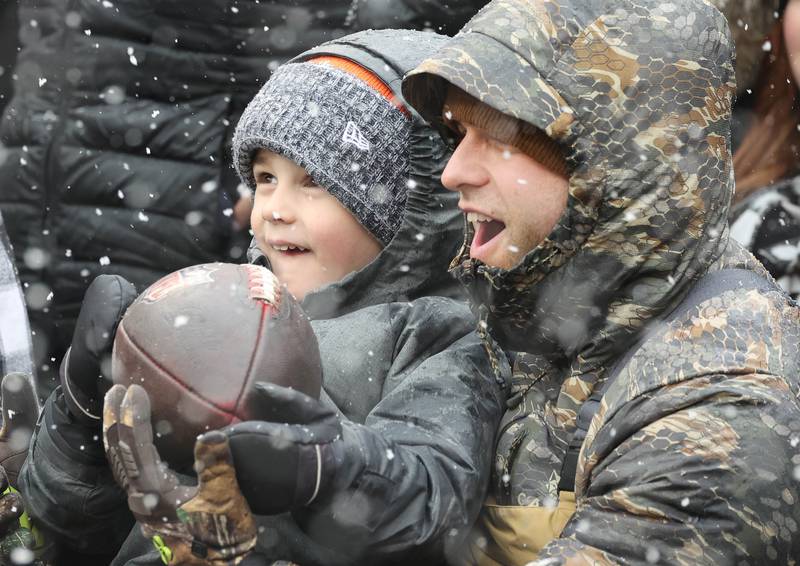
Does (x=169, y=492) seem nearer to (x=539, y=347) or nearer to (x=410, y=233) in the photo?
(x=539, y=347)

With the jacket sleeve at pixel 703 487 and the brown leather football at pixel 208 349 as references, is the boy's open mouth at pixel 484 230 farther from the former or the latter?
the jacket sleeve at pixel 703 487

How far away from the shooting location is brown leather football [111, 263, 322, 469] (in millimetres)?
2576

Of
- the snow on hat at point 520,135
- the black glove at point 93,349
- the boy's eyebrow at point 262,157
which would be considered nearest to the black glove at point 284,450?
the black glove at point 93,349

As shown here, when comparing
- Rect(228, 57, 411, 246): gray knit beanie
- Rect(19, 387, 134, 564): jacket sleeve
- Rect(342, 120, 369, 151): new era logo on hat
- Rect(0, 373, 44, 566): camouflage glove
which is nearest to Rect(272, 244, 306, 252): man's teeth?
Rect(228, 57, 411, 246): gray knit beanie

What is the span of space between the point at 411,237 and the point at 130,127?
84.1 inches

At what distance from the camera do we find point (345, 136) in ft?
11.5

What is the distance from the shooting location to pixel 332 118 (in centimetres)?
352

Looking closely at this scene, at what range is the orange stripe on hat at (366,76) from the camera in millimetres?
3582

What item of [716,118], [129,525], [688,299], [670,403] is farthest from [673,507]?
[129,525]

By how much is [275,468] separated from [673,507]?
2.75 feet

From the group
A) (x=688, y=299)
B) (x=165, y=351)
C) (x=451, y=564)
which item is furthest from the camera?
(x=451, y=564)

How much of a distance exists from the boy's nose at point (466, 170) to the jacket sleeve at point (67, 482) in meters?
1.23

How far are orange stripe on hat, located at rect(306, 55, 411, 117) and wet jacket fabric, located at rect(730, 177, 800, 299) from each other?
45.0 inches

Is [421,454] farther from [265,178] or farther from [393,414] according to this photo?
[265,178]
